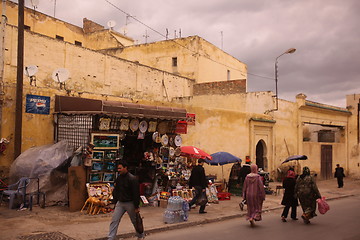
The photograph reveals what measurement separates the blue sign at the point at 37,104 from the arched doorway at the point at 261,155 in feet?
43.9

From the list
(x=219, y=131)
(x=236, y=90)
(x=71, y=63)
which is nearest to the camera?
(x=219, y=131)

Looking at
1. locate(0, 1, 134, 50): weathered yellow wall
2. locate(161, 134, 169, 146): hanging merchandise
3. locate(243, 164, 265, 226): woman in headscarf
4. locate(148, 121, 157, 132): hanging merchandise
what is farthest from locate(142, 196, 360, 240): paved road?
locate(0, 1, 134, 50): weathered yellow wall

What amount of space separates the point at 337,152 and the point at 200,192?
21.3m

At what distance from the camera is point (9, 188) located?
10.7 metres

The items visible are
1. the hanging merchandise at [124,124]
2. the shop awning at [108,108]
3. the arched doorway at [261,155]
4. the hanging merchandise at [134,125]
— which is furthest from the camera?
Result: the arched doorway at [261,155]

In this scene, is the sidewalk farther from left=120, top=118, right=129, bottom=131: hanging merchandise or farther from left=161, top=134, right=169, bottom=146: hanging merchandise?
left=120, top=118, right=129, bottom=131: hanging merchandise

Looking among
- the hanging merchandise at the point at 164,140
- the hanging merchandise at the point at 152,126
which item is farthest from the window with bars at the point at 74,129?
the hanging merchandise at the point at 164,140

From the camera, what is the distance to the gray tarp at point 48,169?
10695mm

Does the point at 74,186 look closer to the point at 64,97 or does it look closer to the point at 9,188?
the point at 9,188

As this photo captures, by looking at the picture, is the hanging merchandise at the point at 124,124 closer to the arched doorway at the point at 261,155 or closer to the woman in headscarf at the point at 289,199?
the woman in headscarf at the point at 289,199

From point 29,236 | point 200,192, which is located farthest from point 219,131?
point 29,236

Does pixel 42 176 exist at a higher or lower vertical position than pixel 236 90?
lower

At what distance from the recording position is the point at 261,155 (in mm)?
21891

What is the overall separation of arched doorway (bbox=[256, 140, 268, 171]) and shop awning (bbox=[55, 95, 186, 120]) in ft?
32.8
